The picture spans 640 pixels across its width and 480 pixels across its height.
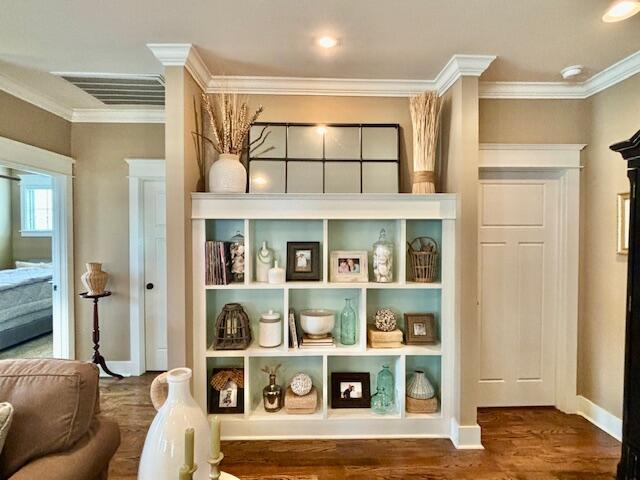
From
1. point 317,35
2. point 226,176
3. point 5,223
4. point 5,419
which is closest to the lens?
point 5,419

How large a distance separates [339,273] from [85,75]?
2.37m

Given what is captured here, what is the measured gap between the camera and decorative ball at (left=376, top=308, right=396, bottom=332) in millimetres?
2760

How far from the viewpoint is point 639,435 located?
6.18ft

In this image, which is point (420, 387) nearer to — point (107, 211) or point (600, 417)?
point (600, 417)

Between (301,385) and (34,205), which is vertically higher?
(34,205)

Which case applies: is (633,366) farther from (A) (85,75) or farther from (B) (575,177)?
(A) (85,75)

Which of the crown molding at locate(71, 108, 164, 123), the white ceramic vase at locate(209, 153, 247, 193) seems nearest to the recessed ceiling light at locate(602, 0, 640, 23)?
the white ceramic vase at locate(209, 153, 247, 193)

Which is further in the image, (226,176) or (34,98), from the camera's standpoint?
(34,98)

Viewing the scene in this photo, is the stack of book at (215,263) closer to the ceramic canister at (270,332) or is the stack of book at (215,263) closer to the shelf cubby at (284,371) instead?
the ceramic canister at (270,332)

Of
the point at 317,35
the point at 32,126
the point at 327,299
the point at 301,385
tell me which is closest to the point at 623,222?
the point at 327,299

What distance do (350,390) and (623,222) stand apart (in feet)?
7.37

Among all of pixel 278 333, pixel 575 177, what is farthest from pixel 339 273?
pixel 575 177

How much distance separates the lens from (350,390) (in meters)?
2.81

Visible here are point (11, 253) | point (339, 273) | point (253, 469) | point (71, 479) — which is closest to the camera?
point (71, 479)
